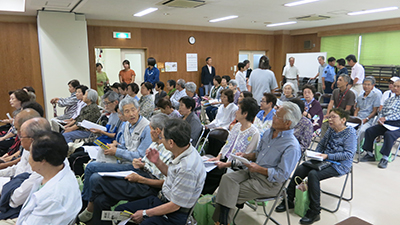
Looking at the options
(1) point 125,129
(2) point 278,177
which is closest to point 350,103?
(2) point 278,177

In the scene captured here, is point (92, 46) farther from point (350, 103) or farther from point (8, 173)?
point (350, 103)

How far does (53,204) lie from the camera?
1551 mm

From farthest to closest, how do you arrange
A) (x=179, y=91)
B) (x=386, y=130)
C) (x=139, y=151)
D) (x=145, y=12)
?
(x=145, y=12) < (x=179, y=91) < (x=386, y=130) < (x=139, y=151)

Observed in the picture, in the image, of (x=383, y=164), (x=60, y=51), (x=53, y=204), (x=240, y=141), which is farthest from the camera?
(x=60, y=51)

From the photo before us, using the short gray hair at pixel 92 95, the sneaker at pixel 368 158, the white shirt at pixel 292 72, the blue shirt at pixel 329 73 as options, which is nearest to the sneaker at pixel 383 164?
the sneaker at pixel 368 158

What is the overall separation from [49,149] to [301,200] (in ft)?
8.07

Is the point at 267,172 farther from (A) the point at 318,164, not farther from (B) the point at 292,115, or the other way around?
(A) the point at 318,164

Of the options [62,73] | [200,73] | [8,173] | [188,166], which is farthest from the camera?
[200,73]

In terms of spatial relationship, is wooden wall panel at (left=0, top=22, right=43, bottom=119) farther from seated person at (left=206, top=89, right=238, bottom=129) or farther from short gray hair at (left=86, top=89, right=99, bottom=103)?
seated person at (left=206, top=89, right=238, bottom=129)

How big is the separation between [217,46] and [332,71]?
444cm

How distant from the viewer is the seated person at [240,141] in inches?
109

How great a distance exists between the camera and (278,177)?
7.88 ft

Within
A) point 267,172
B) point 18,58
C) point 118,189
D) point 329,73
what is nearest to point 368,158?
point 267,172

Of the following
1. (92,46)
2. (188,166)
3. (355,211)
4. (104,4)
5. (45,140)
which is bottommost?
(355,211)
